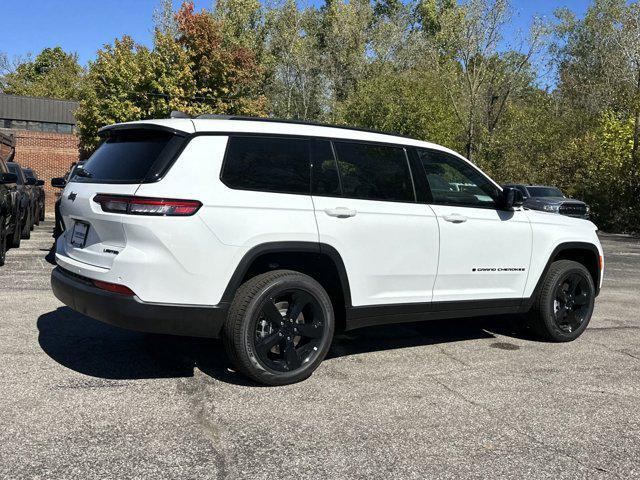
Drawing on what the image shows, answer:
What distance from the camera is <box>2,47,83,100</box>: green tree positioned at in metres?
57.8

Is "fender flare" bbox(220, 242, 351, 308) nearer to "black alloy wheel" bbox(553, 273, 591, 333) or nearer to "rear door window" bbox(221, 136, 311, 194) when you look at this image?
"rear door window" bbox(221, 136, 311, 194)

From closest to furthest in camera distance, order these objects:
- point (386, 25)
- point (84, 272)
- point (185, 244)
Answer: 1. point (185, 244)
2. point (84, 272)
3. point (386, 25)

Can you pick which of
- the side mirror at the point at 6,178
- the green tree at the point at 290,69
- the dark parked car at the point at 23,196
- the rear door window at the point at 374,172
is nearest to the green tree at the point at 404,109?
the green tree at the point at 290,69

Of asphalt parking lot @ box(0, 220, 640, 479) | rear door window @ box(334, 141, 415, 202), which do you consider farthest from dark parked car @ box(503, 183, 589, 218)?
rear door window @ box(334, 141, 415, 202)

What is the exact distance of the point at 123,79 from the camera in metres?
26.1

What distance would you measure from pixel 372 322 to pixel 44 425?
2382 millimetres

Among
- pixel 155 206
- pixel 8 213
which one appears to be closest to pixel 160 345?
pixel 155 206

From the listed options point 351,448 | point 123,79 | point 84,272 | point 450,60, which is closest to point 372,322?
point 351,448

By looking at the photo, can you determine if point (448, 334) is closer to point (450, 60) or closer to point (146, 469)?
point (146, 469)

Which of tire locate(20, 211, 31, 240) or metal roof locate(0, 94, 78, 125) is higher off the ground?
metal roof locate(0, 94, 78, 125)

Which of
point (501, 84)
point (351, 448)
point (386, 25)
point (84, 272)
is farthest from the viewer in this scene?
point (386, 25)

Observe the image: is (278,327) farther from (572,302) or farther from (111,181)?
(572,302)

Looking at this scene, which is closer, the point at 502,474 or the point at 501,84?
the point at 502,474

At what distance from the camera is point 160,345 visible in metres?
5.20
